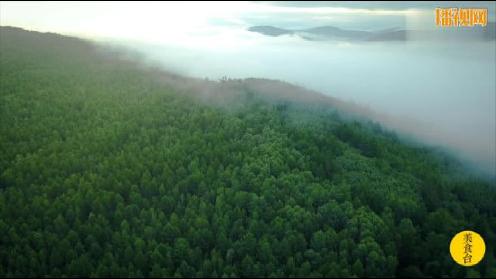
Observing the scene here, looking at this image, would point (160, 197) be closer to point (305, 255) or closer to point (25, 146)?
point (305, 255)

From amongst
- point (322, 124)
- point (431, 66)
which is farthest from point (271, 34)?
point (322, 124)

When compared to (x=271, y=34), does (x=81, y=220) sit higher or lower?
lower

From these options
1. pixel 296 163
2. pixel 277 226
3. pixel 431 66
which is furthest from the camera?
pixel 431 66

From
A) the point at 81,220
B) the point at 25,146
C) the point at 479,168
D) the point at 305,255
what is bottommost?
the point at 479,168

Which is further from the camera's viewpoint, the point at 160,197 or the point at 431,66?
the point at 431,66

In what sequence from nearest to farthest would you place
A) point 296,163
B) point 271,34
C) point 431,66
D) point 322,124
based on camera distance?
point 296,163 → point 322,124 → point 271,34 → point 431,66

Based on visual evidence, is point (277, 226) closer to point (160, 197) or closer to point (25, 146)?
point (160, 197)

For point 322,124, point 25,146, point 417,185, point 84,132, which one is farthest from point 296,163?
point 25,146
